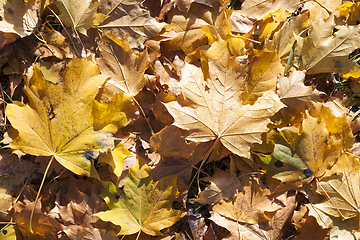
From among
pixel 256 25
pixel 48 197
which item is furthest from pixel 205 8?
pixel 48 197

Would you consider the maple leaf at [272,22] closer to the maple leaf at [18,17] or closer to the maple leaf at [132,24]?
the maple leaf at [132,24]

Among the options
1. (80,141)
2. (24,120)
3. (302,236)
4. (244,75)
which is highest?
(244,75)

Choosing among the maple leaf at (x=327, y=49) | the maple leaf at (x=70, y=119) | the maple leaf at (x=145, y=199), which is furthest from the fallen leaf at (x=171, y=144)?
the maple leaf at (x=327, y=49)

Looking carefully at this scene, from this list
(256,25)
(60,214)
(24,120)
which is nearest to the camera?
(24,120)

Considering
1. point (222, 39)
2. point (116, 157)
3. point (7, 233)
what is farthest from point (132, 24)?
point (7, 233)

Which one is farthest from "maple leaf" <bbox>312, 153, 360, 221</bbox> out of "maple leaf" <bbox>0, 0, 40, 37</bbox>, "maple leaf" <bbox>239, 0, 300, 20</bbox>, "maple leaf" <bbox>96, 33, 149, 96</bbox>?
"maple leaf" <bbox>0, 0, 40, 37</bbox>

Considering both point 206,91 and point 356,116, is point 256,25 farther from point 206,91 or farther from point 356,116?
point 356,116

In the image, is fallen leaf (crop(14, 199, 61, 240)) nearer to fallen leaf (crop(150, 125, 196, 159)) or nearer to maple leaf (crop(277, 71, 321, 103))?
fallen leaf (crop(150, 125, 196, 159))

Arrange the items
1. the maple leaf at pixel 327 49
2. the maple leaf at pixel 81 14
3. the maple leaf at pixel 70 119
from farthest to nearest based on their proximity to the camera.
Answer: the maple leaf at pixel 327 49
the maple leaf at pixel 81 14
the maple leaf at pixel 70 119
